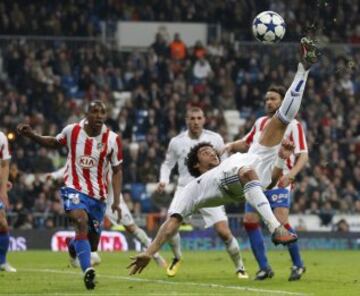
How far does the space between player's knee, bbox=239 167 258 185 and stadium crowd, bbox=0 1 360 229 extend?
1475cm

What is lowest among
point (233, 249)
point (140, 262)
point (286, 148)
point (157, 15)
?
point (233, 249)

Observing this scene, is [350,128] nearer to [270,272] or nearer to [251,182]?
[270,272]

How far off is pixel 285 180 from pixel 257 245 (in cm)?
91

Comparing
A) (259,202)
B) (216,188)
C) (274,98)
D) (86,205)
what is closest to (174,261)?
(86,205)

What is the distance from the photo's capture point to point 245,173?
518 inches

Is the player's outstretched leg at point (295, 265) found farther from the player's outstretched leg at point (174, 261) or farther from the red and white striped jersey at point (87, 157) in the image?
the red and white striped jersey at point (87, 157)

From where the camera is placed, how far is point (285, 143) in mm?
13781

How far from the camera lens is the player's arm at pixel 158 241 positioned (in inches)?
493

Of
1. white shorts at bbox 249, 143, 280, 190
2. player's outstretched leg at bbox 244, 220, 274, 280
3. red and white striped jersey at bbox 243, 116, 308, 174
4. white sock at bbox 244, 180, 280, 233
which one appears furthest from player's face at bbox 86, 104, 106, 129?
player's outstretched leg at bbox 244, 220, 274, 280

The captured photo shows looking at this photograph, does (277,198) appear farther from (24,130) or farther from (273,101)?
(24,130)

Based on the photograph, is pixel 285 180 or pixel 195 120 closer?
pixel 285 180

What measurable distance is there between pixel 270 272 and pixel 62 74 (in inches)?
711

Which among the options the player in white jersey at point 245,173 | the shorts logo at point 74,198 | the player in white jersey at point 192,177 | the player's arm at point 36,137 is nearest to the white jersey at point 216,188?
the player in white jersey at point 245,173

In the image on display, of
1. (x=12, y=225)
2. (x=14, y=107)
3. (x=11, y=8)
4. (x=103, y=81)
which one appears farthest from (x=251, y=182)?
(x=11, y=8)
